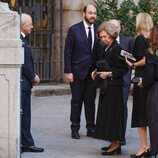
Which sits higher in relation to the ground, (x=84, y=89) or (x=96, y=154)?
(x=84, y=89)

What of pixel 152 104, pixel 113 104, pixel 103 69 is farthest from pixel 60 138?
pixel 152 104

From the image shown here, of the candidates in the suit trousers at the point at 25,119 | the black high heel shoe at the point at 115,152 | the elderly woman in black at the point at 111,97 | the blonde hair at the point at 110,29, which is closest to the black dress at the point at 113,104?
the elderly woman in black at the point at 111,97

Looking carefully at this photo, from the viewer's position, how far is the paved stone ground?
328 inches

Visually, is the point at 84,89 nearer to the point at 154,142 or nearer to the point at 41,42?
the point at 154,142

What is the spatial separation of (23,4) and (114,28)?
237 inches

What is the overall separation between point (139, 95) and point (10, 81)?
5.97 feet

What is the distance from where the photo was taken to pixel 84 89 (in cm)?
949

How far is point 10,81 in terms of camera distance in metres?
7.03

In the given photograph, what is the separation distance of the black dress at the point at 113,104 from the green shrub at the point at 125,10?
5636 mm

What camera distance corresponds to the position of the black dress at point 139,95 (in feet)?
26.2

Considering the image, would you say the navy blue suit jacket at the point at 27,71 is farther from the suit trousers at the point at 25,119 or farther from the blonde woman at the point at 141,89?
the blonde woman at the point at 141,89

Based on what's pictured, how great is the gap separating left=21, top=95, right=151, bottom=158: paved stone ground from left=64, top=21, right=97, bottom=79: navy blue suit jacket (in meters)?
0.97

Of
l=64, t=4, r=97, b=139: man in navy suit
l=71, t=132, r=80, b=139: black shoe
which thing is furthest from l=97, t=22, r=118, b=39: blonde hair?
l=71, t=132, r=80, b=139: black shoe

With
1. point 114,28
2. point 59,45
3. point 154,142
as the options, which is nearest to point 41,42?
point 59,45
